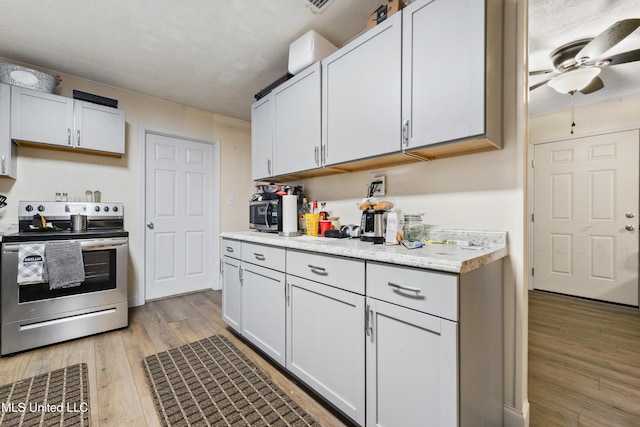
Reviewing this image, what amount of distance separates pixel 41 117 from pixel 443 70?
Answer: 10.8ft

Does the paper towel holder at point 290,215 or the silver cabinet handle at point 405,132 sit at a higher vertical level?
the silver cabinet handle at point 405,132

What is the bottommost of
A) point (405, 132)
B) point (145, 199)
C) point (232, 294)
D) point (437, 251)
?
point (232, 294)

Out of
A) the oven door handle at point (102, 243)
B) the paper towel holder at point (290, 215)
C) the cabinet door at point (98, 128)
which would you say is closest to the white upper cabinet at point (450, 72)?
the paper towel holder at point (290, 215)

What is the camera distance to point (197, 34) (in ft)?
7.02

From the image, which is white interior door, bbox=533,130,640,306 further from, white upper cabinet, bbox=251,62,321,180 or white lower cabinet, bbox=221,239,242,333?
white lower cabinet, bbox=221,239,242,333

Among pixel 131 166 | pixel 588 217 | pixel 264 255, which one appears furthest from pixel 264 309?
pixel 588 217

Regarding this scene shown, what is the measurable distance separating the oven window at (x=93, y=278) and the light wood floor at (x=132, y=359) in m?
0.42

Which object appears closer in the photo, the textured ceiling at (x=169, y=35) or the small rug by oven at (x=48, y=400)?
the small rug by oven at (x=48, y=400)

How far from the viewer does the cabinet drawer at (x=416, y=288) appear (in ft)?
3.16

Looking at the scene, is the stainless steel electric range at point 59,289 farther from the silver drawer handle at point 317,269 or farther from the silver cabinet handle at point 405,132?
the silver cabinet handle at point 405,132

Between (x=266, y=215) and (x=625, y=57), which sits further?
(x=266, y=215)

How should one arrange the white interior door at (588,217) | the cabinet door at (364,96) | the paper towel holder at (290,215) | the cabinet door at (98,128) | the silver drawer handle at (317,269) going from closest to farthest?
the silver drawer handle at (317,269)
the cabinet door at (364,96)
the paper towel holder at (290,215)
the cabinet door at (98,128)
the white interior door at (588,217)

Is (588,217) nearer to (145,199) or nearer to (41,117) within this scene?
(145,199)

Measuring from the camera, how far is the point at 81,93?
2580 millimetres
